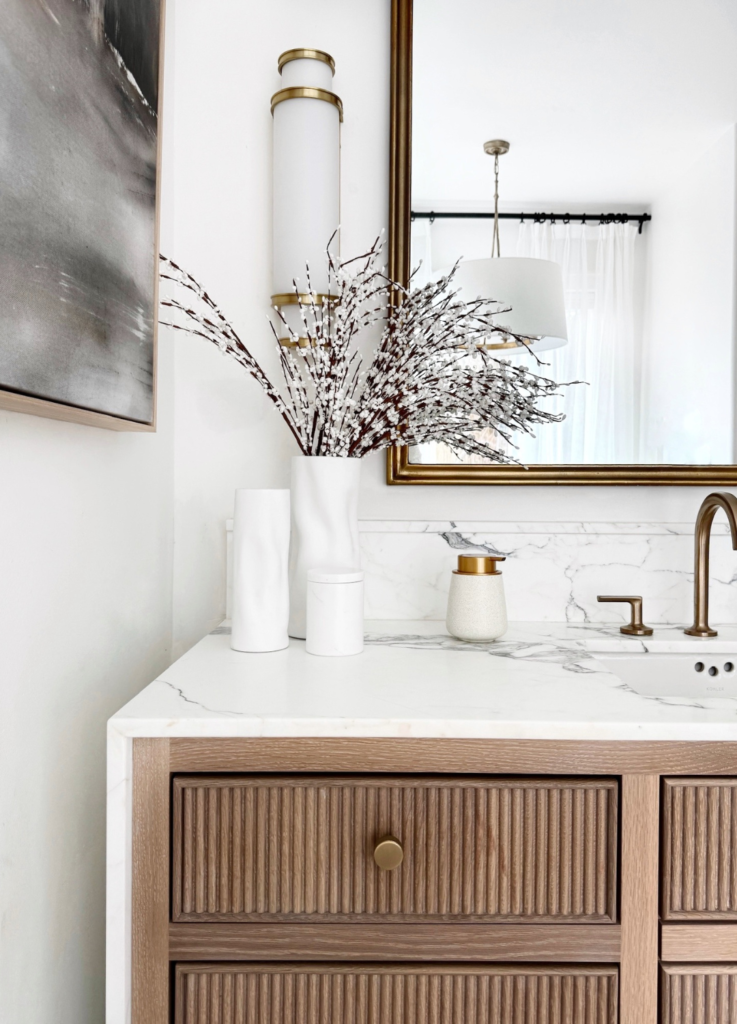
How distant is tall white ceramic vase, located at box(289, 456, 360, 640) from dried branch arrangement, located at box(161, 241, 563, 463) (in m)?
0.05

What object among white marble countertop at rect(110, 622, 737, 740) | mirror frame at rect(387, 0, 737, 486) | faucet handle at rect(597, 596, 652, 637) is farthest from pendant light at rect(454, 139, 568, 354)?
white marble countertop at rect(110, 622, 737, 740)

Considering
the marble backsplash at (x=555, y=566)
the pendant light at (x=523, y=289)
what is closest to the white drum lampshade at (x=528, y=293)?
the pendant light at (x=523, y=289)

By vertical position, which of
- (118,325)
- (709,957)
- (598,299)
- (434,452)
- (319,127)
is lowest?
(709,957)

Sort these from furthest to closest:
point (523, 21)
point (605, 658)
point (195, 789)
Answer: point (523, 21)
point (605, 658)
point (195, 789)

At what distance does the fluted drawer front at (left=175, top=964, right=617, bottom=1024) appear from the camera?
0.72m

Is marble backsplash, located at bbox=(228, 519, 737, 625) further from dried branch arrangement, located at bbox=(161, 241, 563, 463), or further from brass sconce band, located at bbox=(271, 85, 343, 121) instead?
brass sconce band, located at bbox=(271, 85, 343, 121)

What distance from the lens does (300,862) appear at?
2.38ft

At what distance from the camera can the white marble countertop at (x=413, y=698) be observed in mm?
723

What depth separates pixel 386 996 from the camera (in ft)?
2.37

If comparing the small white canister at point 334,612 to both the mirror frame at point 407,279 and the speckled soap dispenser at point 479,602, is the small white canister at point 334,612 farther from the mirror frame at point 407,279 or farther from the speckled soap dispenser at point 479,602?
the mirror frame at point 407,279

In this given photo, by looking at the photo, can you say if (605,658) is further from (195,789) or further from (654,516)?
(195,789)

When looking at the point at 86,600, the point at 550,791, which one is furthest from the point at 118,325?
the point at 550,791

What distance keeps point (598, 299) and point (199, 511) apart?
895mm

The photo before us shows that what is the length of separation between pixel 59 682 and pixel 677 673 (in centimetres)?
99
